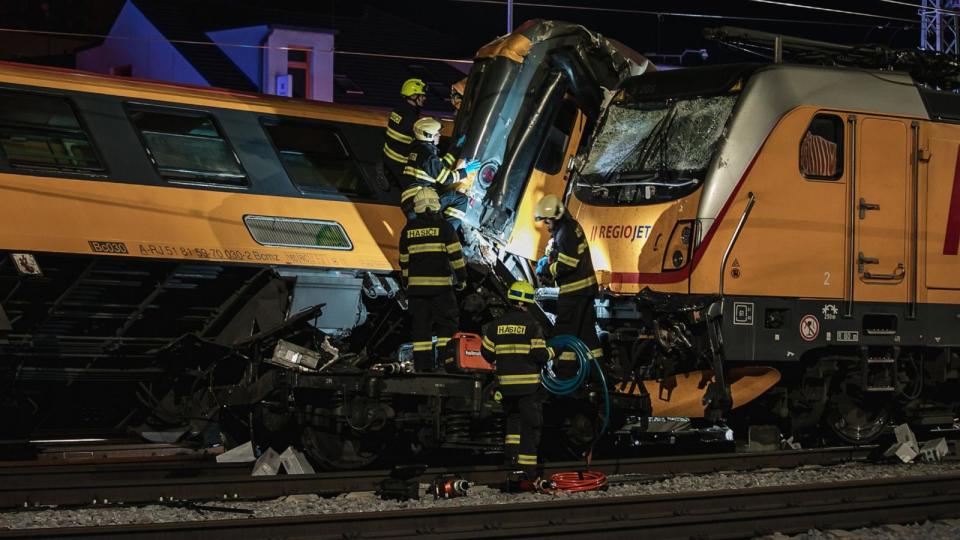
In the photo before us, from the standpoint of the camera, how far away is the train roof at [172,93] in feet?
41.9

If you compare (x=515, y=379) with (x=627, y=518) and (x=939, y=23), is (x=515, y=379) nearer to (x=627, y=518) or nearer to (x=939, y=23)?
(x=627, y=518)

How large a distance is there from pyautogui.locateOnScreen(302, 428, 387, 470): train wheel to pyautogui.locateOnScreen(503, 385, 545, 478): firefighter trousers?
1.67 m

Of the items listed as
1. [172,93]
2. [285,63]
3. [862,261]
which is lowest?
[862,261]

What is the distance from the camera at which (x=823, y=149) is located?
41.9 feet

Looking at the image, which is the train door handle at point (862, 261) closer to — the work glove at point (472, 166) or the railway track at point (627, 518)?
the railway track at point (627, 518)

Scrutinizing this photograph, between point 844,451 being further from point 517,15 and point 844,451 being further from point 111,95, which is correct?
point 517,15

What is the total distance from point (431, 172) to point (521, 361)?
2505 mm

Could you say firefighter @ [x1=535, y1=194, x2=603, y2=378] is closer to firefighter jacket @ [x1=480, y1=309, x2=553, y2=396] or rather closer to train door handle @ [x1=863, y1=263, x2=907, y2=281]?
firefighter jacket @ [x1=480, y1=309, x2=553, y2=396]

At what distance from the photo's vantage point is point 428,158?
13.1 meters

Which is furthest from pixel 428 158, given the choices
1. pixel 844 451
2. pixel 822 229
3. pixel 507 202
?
pixel 844 451

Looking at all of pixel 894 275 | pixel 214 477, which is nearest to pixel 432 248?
pixel 214 477

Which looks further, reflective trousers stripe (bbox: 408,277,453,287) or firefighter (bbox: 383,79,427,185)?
firefighter (bbox: 383,79,427,185)

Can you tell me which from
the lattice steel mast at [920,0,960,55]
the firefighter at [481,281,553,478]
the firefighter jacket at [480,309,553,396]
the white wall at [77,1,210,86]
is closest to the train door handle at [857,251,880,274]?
the firefighter at [481,281,553,478]

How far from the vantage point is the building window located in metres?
32.6
